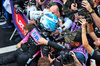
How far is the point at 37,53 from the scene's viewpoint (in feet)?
8.77

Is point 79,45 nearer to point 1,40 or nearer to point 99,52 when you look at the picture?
point 99,52

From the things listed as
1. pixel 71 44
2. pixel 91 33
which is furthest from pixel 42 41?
pixel 91 33

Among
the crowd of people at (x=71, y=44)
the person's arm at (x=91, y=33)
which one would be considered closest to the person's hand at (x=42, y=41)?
the crowd of people at (x=71, y=44)

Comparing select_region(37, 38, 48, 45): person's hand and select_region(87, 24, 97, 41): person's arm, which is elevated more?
select_region(87, 24, 97, 41): person's arm

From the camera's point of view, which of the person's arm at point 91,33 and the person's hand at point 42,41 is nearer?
the person's arm at point 91,33

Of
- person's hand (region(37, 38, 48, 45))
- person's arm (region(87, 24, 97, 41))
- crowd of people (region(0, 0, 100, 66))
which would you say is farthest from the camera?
person's hand (region(37, 38, 48, 45))

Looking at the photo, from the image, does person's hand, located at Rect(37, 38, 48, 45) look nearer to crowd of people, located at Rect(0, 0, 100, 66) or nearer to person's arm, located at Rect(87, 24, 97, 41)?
crowd of people, located at Rect(0, 0, 100, 66)

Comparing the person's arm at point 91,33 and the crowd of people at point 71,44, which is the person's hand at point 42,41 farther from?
the person's arm at point 91,33

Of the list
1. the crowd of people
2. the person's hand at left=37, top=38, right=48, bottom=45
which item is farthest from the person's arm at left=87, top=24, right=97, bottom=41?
the person's hand at left=37, top=38, right=48, bottom=45

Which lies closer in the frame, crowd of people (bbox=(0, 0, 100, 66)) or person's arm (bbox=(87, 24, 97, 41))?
crowd of people (bbox=(0, 0, 100, 66))

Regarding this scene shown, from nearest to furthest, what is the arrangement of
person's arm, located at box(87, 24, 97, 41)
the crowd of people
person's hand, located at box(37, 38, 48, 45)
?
the crowd of people < person's arm, located at box(87, 24, 97, 41) < person's hand, located at box(37, 38, 48, 45)

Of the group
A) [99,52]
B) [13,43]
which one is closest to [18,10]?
[13,43]

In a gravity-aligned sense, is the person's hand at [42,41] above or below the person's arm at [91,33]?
below

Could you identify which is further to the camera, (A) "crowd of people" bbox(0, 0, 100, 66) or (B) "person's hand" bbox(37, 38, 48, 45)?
(B) "person's hand" bbox(37, 38, 48, 45)
